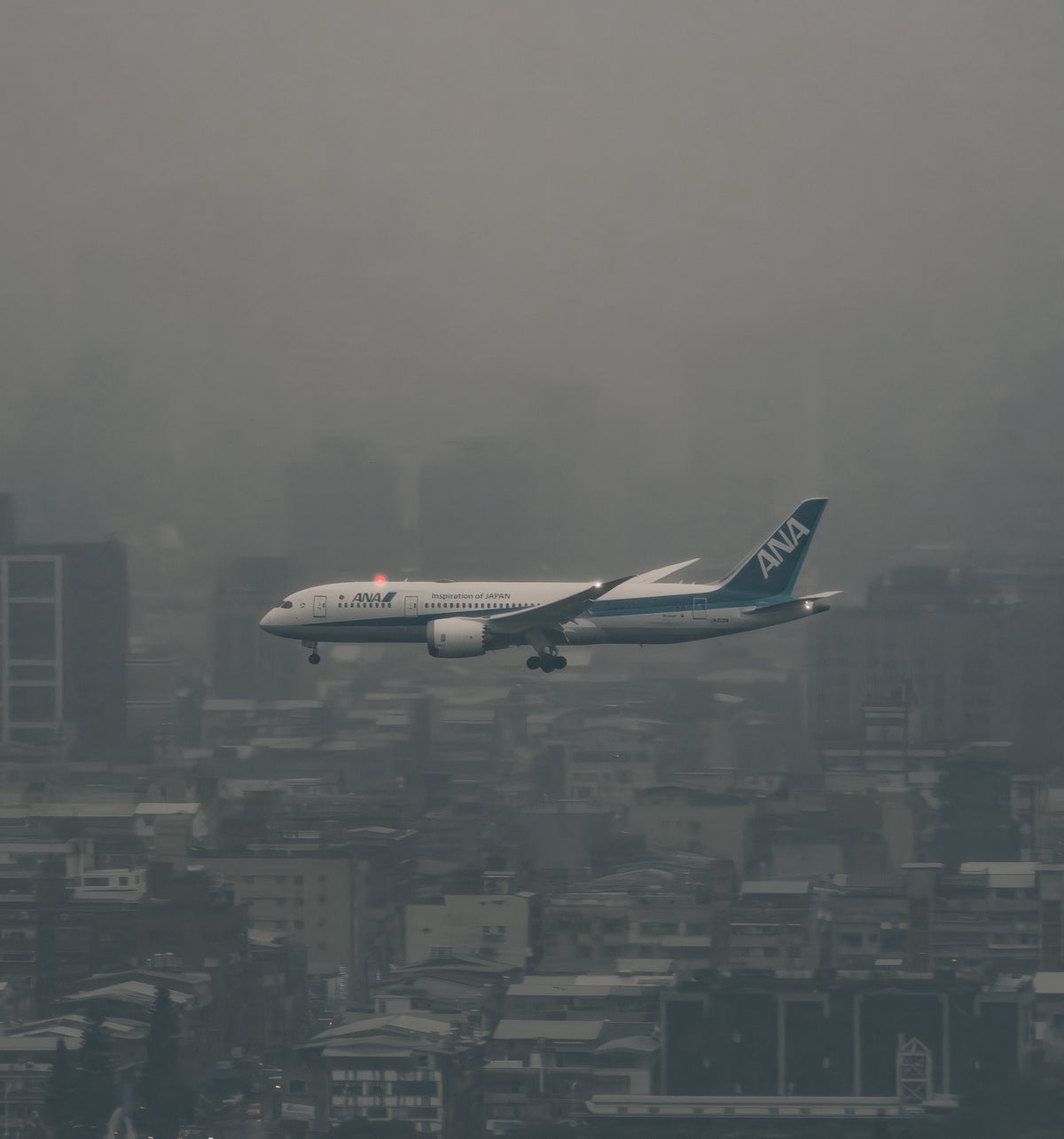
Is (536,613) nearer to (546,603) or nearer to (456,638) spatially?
(546,603)

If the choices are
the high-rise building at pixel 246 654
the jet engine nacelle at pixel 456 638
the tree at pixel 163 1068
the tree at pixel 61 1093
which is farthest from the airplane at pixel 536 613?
the tree at pixel 61 1093

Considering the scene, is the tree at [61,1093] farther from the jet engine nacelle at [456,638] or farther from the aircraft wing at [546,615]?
the aircraft wing at [546,615]

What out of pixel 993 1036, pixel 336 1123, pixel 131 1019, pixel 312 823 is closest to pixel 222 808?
pixel 312 823

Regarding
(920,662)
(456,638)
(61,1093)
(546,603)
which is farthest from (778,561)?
(61,1093)

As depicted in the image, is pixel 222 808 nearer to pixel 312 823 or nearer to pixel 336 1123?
pixel 312 823

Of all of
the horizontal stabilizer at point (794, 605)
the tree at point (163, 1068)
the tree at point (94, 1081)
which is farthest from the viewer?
the tree at point (94, 1081)

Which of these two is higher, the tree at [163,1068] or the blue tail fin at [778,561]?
the blue tail fin at [778,561]

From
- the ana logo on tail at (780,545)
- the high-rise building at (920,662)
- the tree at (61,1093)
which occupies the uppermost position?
the ana logo on tail at (780,545)
